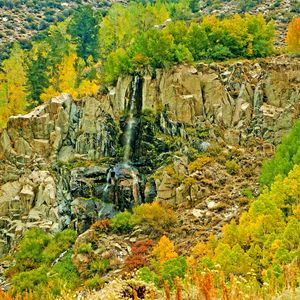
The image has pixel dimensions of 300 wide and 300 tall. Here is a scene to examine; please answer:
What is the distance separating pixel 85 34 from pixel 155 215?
4590cm

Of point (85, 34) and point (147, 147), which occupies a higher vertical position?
point (85, 34)

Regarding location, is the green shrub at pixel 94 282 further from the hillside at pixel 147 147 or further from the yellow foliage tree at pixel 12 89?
the yellow foliage tree at pixel 12 89

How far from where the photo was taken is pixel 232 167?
49.0m

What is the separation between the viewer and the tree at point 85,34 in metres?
81.2

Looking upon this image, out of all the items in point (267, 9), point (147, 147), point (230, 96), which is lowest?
point (147, 147)

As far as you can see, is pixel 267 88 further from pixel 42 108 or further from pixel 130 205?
pixel 42 108

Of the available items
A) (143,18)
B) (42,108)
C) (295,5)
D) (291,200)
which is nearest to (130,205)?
(42,108)

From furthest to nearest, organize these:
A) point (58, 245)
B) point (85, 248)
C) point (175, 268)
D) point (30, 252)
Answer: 1. point (58, 245)
2. point (30, 252)
3. point (85, 248)
4. point (175, 268)

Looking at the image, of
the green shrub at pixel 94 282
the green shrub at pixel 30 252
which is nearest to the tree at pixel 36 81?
the green shrub at pixel 30 252

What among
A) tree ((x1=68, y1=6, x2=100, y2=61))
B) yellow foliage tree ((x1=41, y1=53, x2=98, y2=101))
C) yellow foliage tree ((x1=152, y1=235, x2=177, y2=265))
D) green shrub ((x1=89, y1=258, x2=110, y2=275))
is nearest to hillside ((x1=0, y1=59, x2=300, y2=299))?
green shrub ((x1=89, y1=258, x2=110, y2=275))

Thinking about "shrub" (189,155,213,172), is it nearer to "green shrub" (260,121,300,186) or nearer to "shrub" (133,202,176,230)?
"shrub" (133,202,176,230)

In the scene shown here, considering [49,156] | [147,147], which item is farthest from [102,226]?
[49,156]

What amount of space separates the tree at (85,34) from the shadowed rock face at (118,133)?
25.9 metres

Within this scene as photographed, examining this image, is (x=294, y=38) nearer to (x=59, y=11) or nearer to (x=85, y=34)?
(x=85, y=34)
